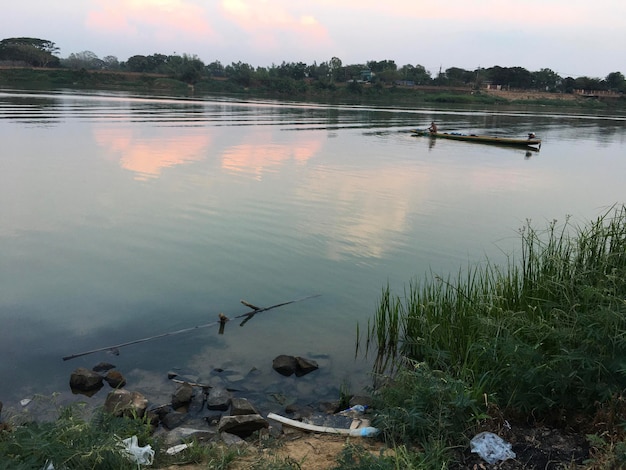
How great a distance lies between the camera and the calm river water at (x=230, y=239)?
7199 mm

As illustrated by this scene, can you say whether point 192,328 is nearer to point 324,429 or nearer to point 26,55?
point 324,429

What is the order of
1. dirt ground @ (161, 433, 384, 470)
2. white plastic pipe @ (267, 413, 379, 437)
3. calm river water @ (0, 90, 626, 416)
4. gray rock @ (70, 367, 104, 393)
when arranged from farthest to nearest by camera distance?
calm river water @ (0, 90, 626, 416) < gray rock @ (70, 367, 104, 393) < white plastic pipe @ (267, 413, 379, 437) < dirt ground @ (161, 433, 384, 470)

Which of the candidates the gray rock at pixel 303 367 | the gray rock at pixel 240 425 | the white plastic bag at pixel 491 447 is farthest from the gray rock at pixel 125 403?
the white plastic bag at pixel 491 447

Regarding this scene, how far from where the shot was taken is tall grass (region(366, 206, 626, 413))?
454 cm

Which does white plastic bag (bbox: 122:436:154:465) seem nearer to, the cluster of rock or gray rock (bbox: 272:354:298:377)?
the cluster of rock

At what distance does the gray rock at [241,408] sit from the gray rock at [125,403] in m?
0.91

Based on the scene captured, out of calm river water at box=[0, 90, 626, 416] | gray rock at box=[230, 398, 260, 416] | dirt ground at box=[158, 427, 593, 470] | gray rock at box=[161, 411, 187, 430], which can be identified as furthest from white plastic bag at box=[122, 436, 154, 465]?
calm river water at box=[0, 90, 626, 416]

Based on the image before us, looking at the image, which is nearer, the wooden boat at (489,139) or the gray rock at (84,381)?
the gray rock at (84,381)

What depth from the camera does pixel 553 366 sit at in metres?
4.77

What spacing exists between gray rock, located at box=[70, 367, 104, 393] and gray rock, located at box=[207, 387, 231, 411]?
4.42ft

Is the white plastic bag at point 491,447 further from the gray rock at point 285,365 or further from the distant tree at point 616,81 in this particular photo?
the distant tree at point 616,81

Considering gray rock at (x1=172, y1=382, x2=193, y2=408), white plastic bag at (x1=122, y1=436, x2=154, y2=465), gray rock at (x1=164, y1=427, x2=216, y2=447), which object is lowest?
gray rock at (x1=172, y1=382, x2=193, y2=408)

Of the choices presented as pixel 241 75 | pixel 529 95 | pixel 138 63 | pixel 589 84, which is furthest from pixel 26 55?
pixel 589 84

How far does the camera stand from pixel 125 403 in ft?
18.4
